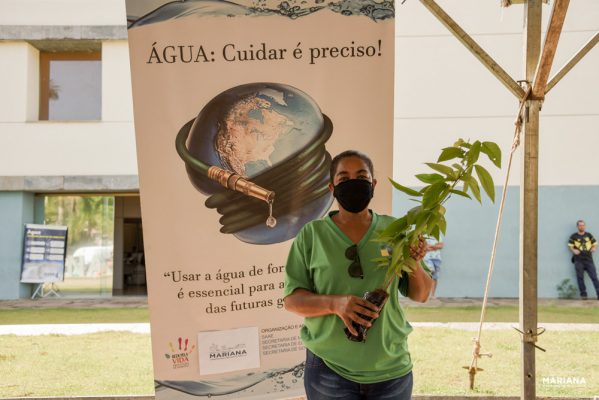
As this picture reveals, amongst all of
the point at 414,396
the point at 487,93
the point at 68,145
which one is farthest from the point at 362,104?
the point at 68,145

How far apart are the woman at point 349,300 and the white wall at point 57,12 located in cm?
1015

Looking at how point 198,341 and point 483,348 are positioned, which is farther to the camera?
point 483,348

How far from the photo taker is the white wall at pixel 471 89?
34.7ft

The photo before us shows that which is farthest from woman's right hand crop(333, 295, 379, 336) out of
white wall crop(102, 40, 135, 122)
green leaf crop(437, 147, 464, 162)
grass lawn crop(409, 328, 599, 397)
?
white wall crop(102, 40, 135, 122)

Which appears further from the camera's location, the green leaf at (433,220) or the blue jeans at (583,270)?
the blue jeans at (583,270)

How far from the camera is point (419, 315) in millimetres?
9016

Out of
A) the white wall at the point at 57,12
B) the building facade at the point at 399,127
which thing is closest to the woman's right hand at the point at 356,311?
the building facade at the point at 399,127

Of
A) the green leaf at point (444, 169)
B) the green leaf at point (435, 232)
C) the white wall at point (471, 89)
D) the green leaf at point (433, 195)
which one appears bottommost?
the green leaf at point (435, 232)

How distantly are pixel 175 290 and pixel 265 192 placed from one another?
56 centimetres

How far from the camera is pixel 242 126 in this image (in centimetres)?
301

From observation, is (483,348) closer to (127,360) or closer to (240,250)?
(127,360)

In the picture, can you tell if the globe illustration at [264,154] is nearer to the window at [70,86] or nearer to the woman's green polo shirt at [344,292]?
the woman's green polo shirt at [344,292]

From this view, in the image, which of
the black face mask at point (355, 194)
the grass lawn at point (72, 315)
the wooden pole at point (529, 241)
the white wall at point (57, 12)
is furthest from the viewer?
the white wall at point (57, 12)

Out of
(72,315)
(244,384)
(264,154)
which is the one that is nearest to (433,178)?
(264,154)
